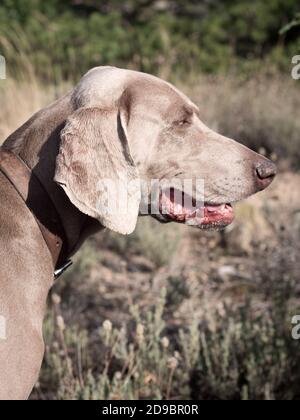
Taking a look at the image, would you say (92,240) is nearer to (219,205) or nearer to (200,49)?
(219,205)

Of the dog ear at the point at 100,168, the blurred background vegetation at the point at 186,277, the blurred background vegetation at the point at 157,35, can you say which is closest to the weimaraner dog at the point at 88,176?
the dog ear at the point at 100,168

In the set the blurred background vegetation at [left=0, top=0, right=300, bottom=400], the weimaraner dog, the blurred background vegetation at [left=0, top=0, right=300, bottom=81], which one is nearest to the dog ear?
the weimaraner dog

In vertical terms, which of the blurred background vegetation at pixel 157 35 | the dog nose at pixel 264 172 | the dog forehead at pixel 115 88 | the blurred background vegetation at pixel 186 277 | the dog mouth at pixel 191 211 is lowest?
the blurred background vegetation at pixel 157 35

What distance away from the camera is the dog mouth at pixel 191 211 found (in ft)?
8.77

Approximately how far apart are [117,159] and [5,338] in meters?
0.73

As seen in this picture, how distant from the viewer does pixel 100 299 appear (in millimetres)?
4531

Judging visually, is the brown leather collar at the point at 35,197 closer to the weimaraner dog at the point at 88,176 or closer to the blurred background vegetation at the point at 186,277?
the weimaraner dog at the point at 88,176

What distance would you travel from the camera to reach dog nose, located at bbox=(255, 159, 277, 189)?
2.68 metres

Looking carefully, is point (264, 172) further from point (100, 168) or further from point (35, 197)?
point (35, 197)

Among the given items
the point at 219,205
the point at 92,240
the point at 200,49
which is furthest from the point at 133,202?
the point at 200,49

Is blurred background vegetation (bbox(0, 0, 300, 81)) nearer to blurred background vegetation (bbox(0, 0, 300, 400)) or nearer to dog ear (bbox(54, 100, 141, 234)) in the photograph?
blurred background vegetation (bbox(0, 0, 300, 400))

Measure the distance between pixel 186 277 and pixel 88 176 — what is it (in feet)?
7.37

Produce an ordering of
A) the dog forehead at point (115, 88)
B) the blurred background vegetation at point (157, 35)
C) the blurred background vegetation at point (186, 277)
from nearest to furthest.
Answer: the dog forehead at point (115, 88) → the blurred background vegetation at point (186, 277) → the blurred background vegetation at point (157, 35)

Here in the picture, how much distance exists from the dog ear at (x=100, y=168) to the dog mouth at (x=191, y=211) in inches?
7.3
